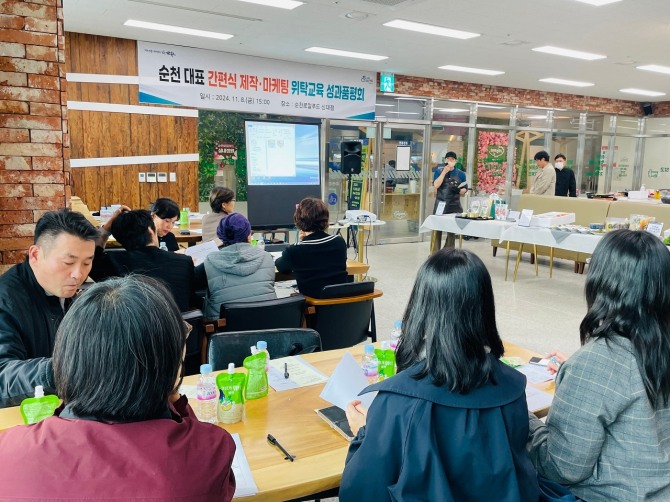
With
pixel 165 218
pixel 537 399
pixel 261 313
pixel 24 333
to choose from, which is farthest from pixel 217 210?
pixel 537 399

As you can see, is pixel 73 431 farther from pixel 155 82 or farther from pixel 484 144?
pixel 484 144

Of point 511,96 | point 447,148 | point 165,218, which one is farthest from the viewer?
point 511,96

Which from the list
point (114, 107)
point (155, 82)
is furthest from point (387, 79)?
point (114, 107)

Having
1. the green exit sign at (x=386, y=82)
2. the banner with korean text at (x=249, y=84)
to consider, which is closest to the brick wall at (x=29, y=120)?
the banner with korean text at (x=249, y=84)

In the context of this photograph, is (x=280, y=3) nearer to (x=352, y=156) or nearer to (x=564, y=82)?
(x=352, y=156)

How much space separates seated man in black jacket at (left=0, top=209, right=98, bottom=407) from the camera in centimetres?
193

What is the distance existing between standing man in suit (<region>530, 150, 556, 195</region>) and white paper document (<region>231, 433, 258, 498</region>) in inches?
335

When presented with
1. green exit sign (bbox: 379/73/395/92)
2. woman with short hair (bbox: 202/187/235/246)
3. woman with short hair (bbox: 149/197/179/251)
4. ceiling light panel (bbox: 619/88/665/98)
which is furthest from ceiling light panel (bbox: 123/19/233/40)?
ceiling light panel (bbox: 619/88/665/98)

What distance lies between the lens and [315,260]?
362cm

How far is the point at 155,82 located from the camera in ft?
24.7

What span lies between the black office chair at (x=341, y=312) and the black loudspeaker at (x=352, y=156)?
5547mm

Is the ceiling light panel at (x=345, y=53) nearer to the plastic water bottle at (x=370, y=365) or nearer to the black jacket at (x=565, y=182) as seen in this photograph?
the black jacket at (x=565, y=182)

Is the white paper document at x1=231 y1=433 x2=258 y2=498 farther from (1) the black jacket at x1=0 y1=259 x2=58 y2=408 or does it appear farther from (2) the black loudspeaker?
(2) the black loudspeaker

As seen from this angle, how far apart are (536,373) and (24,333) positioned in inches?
78.1
